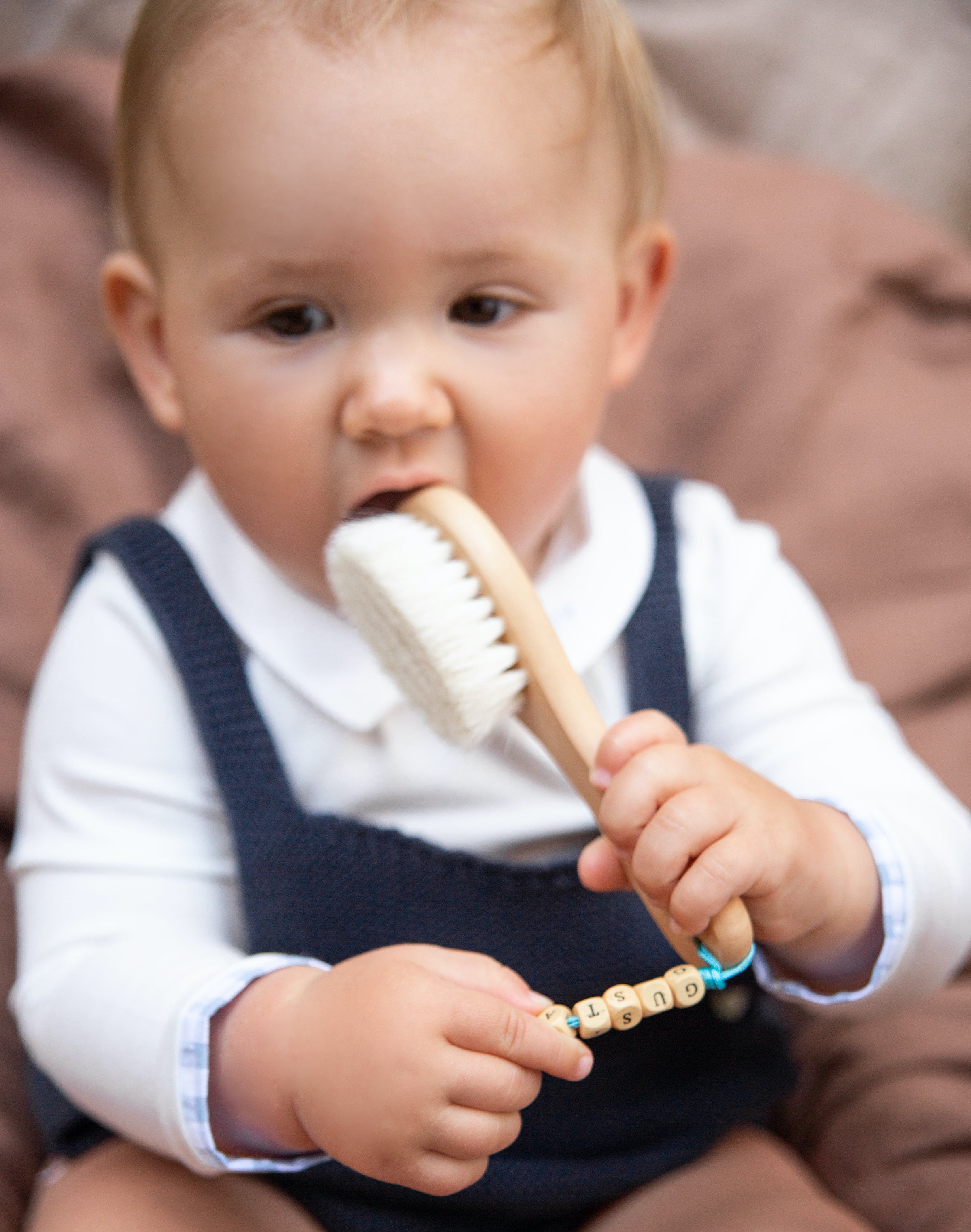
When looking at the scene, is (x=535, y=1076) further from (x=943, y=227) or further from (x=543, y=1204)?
(x=943, y=227)

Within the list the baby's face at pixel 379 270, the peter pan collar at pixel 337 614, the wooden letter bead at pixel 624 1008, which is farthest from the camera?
the peter pan collar at pixel 337 614

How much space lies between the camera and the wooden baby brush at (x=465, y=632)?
0.51 meters

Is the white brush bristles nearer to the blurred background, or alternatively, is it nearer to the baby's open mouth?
the baby's open mouth

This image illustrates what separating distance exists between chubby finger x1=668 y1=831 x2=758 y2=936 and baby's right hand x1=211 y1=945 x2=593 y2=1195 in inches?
2.4

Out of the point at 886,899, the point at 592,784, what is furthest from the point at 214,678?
the point at 886,899

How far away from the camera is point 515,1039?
18.6 inches

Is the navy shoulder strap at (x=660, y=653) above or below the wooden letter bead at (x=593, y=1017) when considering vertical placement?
above

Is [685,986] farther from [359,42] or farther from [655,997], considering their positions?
[359,42]

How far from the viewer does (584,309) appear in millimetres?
625

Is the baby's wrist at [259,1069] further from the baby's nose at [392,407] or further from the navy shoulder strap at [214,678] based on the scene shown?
the baby's nose at [392,407]

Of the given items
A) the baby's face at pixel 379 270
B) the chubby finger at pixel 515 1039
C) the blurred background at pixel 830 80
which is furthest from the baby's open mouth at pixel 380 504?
the blurred background at pixel 830 80

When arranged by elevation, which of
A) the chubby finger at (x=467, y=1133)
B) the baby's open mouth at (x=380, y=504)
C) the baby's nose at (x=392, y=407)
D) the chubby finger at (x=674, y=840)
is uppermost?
the baby's nose at (x=392, y=407)

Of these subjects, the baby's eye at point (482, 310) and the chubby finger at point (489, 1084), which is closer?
the chubby finger at point (489, 1084)

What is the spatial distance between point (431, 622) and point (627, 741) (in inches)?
3.5
